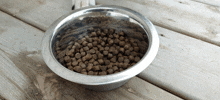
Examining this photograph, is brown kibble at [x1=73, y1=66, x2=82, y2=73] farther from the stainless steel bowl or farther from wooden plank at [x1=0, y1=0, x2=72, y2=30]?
wooden plank at [x1=0, y1=0, x2=72, y2=30]

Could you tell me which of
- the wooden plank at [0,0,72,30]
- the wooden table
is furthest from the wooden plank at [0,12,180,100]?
the wooden plank at [0,0,72,30]

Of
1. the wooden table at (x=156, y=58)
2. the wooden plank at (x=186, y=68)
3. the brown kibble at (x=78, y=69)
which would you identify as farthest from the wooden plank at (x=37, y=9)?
the wooden plank at (x=186, y=68)

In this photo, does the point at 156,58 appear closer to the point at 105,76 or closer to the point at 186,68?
the point at 186,68

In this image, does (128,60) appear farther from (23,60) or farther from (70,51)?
(23,60)

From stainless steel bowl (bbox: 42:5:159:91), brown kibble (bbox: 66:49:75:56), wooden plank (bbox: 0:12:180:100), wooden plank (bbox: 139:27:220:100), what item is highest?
stainless steel bowl (bbox: 42:5:159:91)

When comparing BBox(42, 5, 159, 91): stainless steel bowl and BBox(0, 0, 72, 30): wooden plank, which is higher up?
BBox(42, 5, 159, 91): stainless steel bowl
